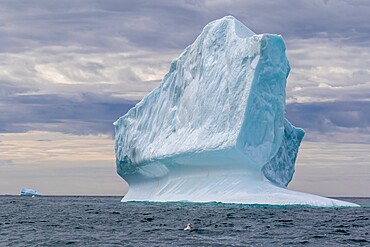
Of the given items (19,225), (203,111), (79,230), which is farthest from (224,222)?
(203,111)

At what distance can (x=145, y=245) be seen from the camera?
59.0 ft

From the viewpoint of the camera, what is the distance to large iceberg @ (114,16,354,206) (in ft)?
125

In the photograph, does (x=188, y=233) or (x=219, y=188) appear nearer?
(x=188, y=233)

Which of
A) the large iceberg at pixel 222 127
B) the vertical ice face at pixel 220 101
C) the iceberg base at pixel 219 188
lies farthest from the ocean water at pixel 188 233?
the vertical ice face at pixel 220 101

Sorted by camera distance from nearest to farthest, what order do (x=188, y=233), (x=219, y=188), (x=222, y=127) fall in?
(x=188, y=233)
(x=219, y=188)
(x=222, y=127)

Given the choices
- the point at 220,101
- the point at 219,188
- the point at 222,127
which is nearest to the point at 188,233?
the point at 219,188

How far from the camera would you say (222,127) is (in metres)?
39.2

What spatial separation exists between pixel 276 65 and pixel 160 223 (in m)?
15.5

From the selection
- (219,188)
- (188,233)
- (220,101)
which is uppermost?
(220,101)

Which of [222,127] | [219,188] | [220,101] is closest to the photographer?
[219,188]

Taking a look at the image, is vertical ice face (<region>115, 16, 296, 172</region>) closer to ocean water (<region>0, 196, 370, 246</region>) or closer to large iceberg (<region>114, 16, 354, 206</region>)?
large iceberg (<region>114, 16, 354, 206</region>)

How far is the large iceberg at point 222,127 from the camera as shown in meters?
38.0

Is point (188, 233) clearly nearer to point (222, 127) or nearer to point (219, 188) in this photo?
point (219, 188)

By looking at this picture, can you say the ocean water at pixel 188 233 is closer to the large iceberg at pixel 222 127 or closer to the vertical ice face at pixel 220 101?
the large iceberg at pixel 222 127
